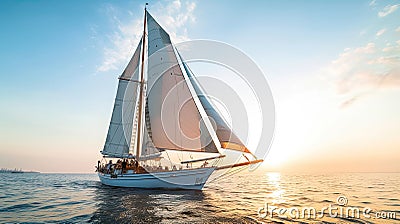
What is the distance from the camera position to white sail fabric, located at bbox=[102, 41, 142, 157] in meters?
31.6

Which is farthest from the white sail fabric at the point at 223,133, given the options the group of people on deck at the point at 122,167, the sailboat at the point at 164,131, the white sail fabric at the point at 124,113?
the white sail fabric at the point at 124,113

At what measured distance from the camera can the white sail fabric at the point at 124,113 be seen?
31625 millimetres

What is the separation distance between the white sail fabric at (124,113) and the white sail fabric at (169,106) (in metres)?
6.39

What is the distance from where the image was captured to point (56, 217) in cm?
1245

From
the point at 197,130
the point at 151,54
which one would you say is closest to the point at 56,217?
the point at 197,130

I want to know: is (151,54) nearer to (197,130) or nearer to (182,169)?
(197,130)

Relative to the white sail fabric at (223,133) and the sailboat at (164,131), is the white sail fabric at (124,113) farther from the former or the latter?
the white sail fabric at (223,133)

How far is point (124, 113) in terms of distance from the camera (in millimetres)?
32719

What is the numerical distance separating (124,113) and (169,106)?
11.0 meters

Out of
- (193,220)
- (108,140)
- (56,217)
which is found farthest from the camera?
(108,140)

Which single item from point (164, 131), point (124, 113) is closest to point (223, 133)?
point (164, 131)

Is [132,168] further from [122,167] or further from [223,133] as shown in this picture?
[223,133]

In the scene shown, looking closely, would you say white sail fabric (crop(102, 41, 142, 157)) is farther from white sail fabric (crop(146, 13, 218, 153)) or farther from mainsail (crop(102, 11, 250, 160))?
white sail fabric (crop(146, 13, 218, 153))

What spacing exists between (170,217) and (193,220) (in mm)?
1278
